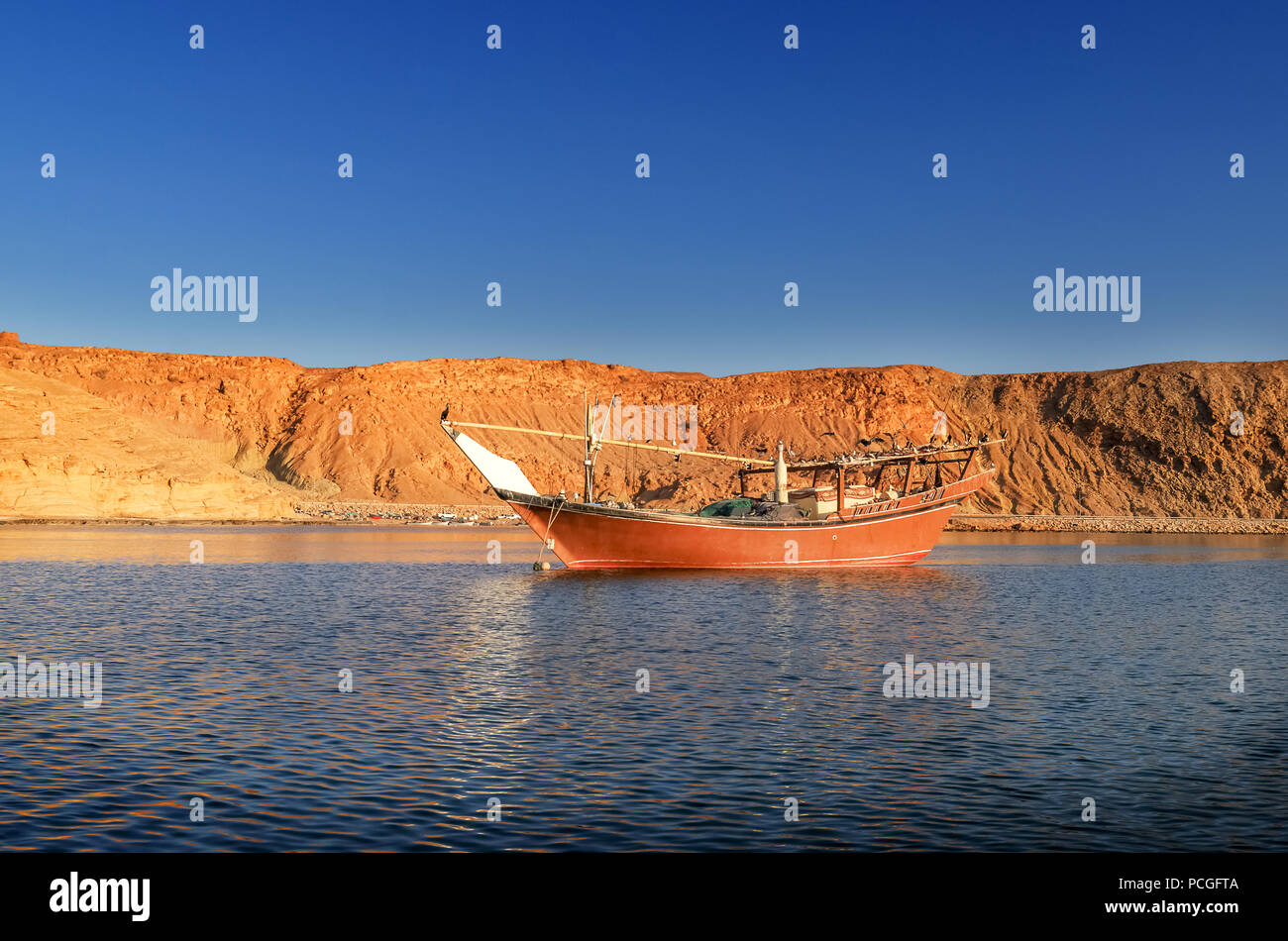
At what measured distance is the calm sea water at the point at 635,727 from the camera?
1313cm

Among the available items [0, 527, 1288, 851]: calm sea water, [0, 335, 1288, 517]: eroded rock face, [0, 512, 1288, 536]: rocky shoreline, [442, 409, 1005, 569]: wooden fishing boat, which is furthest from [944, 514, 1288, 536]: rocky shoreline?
[0, 527, 1288, 851]: calm sea water

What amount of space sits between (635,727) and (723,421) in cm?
16859

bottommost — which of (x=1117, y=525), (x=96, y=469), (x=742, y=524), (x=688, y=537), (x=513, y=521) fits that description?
(x=1117, y=525)

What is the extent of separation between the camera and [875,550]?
216ft

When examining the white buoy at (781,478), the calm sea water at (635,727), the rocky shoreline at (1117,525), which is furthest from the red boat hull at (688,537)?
the rocky shoreline at (1117,525)

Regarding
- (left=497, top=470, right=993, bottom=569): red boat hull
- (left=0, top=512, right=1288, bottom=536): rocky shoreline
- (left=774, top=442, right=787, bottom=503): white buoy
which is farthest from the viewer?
(left=0, top=512, right=1288, bottom=536): rocky shoreline

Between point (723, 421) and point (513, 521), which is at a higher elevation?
point (723, 421)

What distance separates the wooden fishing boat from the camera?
57.3 m

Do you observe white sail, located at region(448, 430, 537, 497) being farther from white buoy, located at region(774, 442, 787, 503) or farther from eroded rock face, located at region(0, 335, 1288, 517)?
eroded rock face, located at region(0, 335, 1288, 517)

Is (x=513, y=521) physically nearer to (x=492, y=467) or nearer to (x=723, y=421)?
(x=723, y=421)

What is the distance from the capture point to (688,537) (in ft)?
189

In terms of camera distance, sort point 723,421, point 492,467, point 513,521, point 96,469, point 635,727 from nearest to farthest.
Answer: point 635,727 → point 492,467 → point 96,469 → point 513,521 → point 723,421

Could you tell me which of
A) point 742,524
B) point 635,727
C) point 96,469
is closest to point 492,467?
point 742,524

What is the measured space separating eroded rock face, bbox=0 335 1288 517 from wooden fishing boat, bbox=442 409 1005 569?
249 feet
